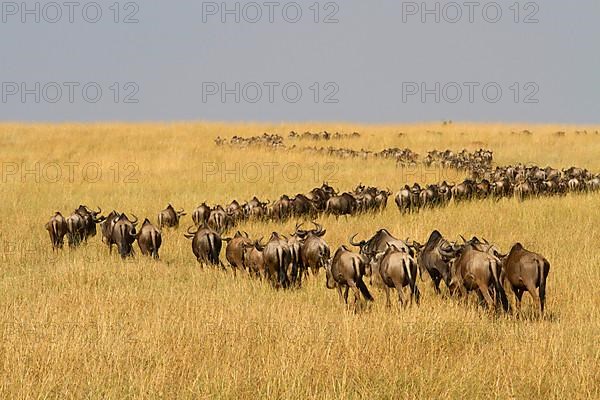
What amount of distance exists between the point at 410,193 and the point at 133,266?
8.95 meters

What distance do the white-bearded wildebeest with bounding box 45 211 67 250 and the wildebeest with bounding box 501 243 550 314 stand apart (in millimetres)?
9149

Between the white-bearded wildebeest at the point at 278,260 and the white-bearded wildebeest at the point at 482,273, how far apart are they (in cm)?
266

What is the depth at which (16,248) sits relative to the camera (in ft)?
45.2

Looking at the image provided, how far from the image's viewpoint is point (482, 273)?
8.37 meters

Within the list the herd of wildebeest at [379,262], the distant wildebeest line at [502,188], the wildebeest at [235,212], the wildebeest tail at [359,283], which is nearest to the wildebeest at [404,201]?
the distant wildebeest line at [502,188]

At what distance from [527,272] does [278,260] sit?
362 centimetres

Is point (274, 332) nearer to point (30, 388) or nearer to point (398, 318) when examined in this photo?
point (398, 318)

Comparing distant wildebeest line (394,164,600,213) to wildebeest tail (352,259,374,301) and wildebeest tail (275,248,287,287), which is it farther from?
wildebeest tail (352,259,374,301)

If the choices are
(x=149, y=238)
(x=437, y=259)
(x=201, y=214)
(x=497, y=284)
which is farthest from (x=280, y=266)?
(x=201, y=214)

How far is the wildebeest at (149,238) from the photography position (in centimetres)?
1268

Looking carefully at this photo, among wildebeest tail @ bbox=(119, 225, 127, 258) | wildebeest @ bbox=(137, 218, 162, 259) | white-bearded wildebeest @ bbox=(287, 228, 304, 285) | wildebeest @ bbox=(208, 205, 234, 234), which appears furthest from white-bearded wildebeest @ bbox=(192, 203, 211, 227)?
white-bearded wildebeest @ bbox=(287, 228, 304, 285)

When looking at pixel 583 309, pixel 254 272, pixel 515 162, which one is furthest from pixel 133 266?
pixel 515 162

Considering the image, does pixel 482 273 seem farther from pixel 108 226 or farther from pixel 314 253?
pixel 108 226

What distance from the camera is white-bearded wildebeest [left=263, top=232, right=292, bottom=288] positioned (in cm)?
1017
